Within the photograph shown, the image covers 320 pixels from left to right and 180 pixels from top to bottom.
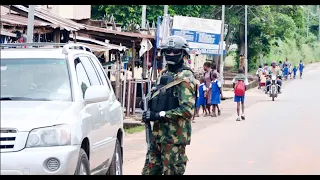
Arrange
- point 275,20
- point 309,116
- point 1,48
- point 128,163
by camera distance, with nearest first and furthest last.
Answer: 1. point 1,48
2. point 128,163
3. point 309,116
4. point 275,20

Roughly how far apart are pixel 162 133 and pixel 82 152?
0.89 metres

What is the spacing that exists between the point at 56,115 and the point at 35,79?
3.12ft

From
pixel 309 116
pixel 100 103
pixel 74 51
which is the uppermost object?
pixel 74 51

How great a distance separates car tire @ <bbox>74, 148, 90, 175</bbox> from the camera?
680 cm

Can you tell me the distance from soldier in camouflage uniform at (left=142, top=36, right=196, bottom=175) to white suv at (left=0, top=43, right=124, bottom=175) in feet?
1.89

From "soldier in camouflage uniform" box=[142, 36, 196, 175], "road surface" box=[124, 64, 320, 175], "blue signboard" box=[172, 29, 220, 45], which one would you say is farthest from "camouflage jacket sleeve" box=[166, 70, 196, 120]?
"blue signboard" box=[172, 29, 220, 45]

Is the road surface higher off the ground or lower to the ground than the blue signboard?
lower

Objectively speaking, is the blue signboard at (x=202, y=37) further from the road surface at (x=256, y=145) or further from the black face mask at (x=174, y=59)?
the black face mask at (x=174, y=59)

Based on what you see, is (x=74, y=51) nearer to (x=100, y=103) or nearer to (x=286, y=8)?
(x=100, y=103)

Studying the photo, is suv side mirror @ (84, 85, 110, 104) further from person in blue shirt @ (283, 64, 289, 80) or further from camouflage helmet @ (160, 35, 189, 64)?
person in blue shirt @ (283, 64, 289, 80)

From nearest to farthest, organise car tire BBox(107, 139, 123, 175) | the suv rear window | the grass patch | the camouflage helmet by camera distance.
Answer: the suv rear window < the camouflage helmet < car tire BBox(107, 139, 123, 175) < the grass patch

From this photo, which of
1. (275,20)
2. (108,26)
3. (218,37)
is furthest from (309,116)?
(275,20)

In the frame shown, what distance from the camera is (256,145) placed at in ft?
49.4

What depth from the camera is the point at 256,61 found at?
2462 inches
